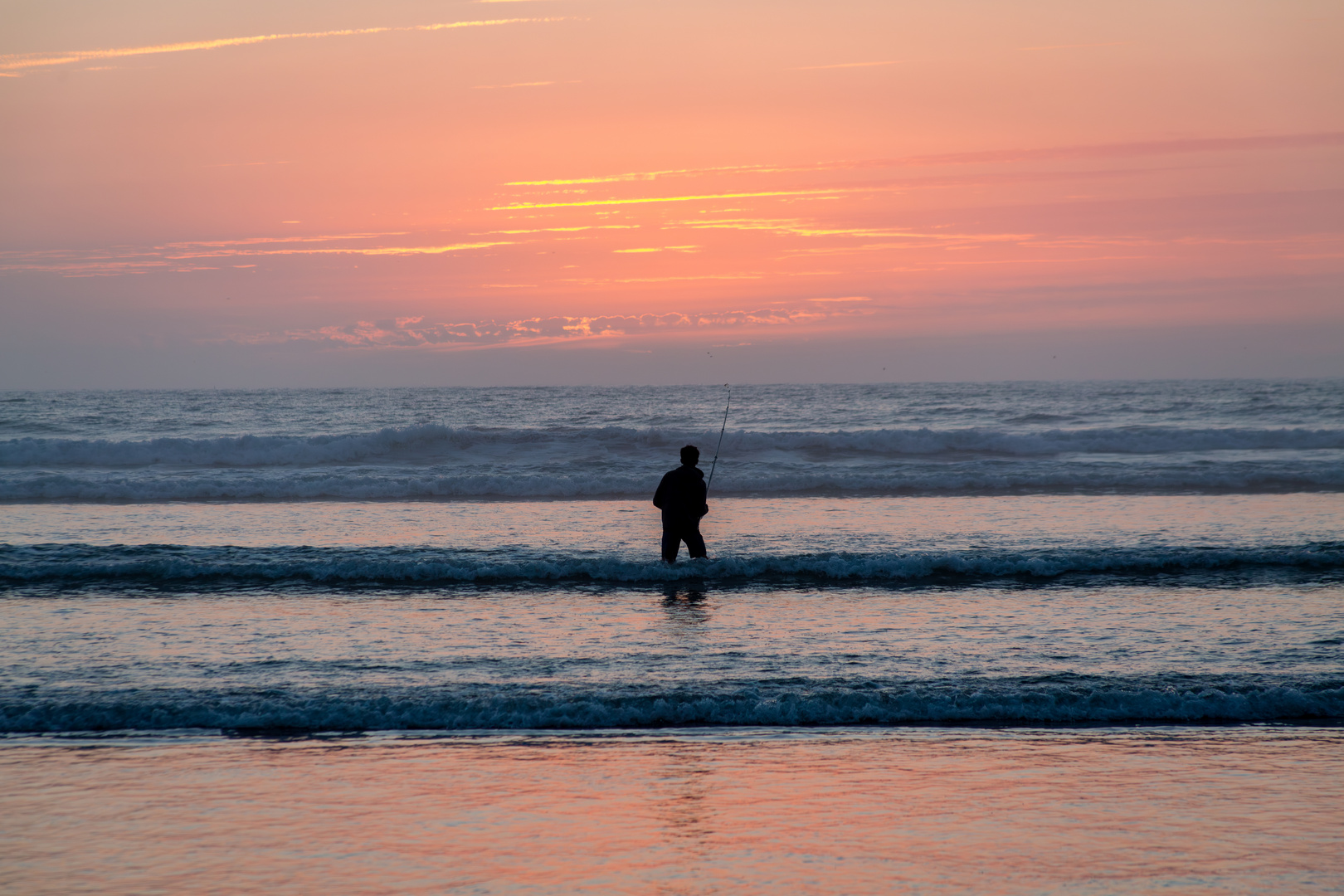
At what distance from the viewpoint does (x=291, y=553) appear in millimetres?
11117

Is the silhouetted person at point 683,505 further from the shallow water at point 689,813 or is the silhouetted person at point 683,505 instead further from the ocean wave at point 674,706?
the shallow water at point 689,813

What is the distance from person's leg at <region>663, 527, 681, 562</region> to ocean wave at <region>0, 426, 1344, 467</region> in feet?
49.7

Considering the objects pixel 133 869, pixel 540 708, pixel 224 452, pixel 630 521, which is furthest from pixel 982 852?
pixel 224 452

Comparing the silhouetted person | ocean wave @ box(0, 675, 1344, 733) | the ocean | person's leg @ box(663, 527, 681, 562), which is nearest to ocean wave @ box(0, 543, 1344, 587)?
the ocean

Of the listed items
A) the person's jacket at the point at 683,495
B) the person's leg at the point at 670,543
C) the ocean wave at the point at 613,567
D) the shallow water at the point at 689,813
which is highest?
the person's jacket at the point at 683,495

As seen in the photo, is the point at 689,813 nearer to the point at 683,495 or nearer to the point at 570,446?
the point at 683,495

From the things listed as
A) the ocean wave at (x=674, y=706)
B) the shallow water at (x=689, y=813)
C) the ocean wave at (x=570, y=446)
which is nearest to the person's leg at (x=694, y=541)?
the ocean wave at (x=674, y=706)

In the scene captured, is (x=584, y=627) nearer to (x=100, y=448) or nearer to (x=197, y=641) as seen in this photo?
(x=197, y=641)

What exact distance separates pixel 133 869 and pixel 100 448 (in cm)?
2533

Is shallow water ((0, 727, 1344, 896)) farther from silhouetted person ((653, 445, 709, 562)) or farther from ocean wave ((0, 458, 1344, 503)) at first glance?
ocean wave ((0, 458, 1344, 503))

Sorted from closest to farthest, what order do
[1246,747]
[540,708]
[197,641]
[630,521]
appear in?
[1246,747], [540,708], [197,641], [630,521]

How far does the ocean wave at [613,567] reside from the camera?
995 cm

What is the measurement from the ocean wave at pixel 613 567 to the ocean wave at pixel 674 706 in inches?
155

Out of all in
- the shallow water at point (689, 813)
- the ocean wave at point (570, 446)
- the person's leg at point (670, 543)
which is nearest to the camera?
the shallow water at point (689, 813)
